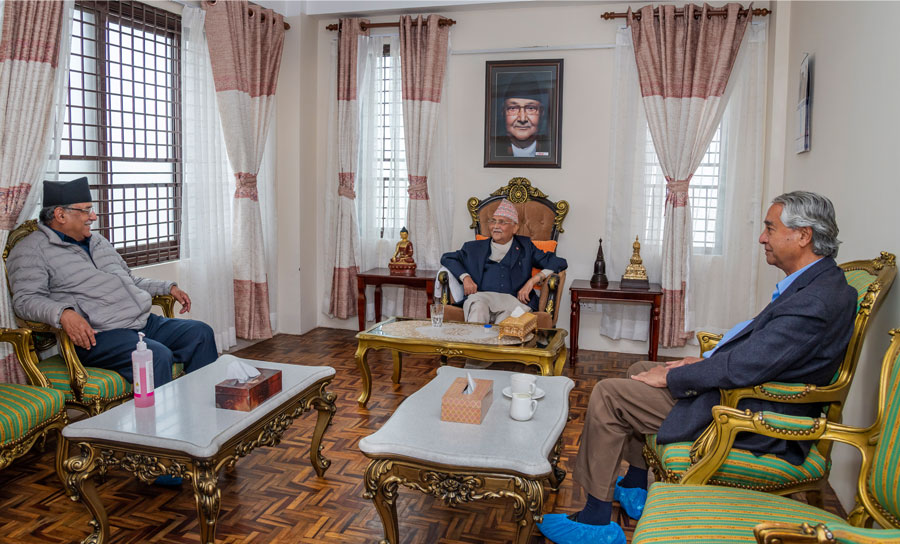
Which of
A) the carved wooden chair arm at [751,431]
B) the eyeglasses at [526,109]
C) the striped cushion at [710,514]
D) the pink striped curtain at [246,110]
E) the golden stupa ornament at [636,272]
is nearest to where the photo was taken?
the striped cushion at [710,514]

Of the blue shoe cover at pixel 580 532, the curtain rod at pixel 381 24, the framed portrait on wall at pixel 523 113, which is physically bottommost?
the blue shoe cover at pixel 580 532

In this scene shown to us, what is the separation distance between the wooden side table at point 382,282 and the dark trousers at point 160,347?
187 cm

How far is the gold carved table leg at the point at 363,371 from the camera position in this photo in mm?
3982

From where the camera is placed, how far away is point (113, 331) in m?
3.39

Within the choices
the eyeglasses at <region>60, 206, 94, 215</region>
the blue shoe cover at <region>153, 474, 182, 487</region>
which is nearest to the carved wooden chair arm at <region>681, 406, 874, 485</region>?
the blue shoe cover at <region>153, 474, 182, 487</region>

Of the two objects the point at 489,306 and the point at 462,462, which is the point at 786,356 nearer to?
the point at 462,462

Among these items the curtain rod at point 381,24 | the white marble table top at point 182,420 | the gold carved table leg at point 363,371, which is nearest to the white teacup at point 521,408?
the white marble table top at point 182,420

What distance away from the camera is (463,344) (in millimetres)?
3701

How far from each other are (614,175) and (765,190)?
3.61 ft

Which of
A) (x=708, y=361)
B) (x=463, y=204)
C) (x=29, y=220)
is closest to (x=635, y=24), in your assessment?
(x=463, y=204)

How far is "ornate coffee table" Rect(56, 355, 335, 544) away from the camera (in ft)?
7.40

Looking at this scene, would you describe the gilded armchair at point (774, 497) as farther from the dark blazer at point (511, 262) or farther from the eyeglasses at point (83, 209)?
the eyeglasses at point (83, 209)

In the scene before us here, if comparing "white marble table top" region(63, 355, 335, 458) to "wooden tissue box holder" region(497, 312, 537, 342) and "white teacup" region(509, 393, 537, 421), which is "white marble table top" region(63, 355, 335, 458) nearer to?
"white teacup" region(509, 393, 537, 421)

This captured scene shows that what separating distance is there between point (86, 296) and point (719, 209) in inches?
171
